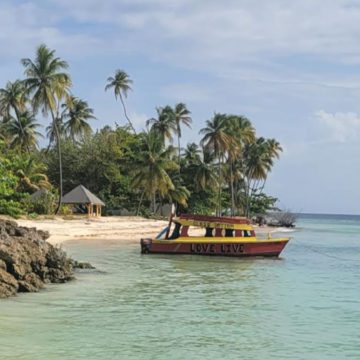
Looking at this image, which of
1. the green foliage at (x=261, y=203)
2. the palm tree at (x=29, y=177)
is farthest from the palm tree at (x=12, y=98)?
the green foliage at (x=261, y=203)

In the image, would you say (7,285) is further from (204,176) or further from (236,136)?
(236,136)

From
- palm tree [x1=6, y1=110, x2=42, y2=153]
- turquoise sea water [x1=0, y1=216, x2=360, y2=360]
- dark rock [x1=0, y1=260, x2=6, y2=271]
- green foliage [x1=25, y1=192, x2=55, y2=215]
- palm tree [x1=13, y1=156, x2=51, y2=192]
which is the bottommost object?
turquoise sea water [x1=0, y1=216, x2=360, y2=360]

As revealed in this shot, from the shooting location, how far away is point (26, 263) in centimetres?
1692

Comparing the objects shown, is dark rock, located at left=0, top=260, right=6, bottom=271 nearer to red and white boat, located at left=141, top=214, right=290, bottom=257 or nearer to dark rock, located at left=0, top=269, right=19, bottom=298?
dark rock, located at left=0, top=269, right=19, bottom=298

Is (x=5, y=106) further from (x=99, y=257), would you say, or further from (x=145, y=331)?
(x=145, y=331)

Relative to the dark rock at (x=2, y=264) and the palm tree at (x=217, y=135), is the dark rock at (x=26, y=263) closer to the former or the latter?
the dark rock at (x=2, y=264)

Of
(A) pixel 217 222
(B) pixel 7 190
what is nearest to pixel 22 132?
(B) pixel 7 190

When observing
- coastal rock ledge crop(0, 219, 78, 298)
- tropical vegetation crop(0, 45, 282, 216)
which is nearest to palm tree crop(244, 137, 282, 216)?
tropical vegetation crop(0, 45, 282, 216)

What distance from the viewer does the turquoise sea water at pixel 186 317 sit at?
10977mm

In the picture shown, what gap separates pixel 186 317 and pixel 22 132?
53222mm

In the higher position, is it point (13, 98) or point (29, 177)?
point (13, 98)

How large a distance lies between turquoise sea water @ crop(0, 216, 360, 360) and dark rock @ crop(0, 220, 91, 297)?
44 centimetres

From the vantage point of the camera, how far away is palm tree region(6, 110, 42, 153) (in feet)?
211

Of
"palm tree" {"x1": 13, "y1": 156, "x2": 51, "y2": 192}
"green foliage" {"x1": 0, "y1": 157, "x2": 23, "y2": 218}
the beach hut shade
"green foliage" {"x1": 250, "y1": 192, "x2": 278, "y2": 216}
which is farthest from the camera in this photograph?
"green foliage" {"x1": 250, "y1": 192, "x2": 278, "y2": 216}
